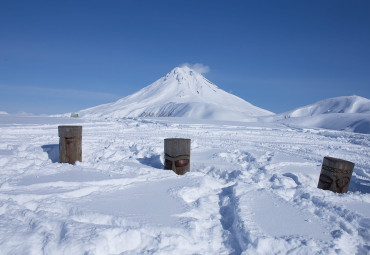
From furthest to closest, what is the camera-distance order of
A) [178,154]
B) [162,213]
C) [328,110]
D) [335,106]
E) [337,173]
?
1. [335,106]
2. [328,110]
3. [178,154]
4. [337,173]
5. [162,213]

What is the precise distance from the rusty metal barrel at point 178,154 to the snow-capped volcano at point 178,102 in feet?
110

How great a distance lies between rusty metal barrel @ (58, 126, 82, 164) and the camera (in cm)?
462

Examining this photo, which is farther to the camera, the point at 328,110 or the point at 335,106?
the point at 335,106

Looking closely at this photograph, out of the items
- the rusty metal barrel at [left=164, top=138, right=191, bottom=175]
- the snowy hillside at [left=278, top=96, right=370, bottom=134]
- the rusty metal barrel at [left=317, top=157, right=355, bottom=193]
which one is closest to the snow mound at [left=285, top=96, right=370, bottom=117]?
the snowy hillside at [left=278, top=96, right=370, bottom=134]

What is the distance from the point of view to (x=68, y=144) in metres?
4.62

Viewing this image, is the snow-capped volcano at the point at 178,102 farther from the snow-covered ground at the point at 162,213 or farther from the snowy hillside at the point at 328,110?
the snow-covered ground at the point at 162,213

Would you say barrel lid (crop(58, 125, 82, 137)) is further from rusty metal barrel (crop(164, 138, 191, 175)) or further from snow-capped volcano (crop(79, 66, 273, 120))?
snow-capped volcano (crop(79, 66, 273, 120))

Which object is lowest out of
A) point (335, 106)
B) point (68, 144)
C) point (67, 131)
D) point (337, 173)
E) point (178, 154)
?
point (337, 173)

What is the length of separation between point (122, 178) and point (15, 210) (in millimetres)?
1469

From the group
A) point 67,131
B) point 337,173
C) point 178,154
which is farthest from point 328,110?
point 67,131

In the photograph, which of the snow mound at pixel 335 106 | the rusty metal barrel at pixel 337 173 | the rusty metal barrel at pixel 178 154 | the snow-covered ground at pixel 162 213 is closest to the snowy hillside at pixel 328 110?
the snow mound at pixel 335 106

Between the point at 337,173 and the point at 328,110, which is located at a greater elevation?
the point at 328,110

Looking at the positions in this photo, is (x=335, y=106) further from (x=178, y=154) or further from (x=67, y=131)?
(x=67, y=131)

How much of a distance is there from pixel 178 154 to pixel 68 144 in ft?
6.74
